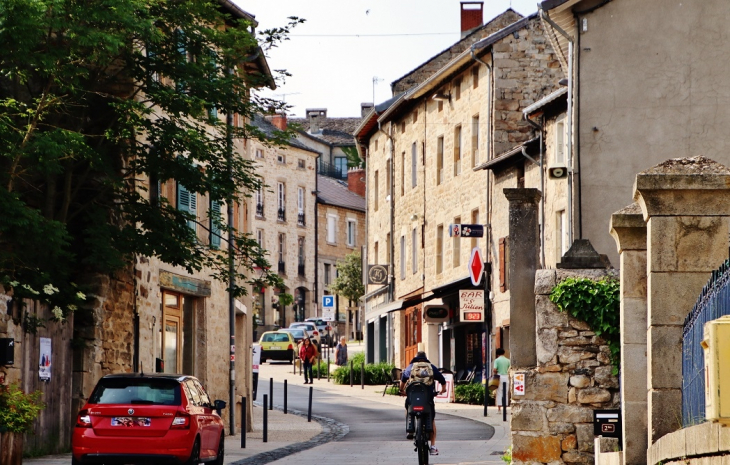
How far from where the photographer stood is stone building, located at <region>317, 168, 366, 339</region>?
3487 inches

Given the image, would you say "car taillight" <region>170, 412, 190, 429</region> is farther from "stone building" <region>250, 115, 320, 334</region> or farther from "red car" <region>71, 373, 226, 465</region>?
"stone building" <region>250, 115, 320, 334</region>

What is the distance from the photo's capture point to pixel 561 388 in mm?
16734

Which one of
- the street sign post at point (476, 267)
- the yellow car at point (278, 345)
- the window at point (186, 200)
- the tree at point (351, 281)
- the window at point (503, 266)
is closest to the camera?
the window at point (186, 200)

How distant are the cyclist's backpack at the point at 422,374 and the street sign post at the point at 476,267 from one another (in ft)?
57.9

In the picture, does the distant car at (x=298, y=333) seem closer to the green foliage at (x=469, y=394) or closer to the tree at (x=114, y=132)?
the green foliage at (x=469, y=394)

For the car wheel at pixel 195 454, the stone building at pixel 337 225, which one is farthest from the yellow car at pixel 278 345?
the car wheel at pixel 195 454

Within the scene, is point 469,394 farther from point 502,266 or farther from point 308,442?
point 308,442

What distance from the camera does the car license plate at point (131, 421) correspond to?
52.3ft

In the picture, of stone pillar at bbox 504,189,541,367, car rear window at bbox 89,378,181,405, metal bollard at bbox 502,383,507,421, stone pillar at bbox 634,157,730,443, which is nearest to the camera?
stone pillar at bbox 634,157,730,443

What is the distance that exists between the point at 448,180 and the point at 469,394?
8.63 metres

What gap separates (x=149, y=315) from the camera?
2364 centimetres

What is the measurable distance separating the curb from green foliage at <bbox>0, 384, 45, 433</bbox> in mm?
4068

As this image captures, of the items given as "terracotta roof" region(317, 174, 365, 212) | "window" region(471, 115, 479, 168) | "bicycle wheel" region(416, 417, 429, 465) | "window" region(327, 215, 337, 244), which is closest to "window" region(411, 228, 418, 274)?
"window" region(471, 115, 479, 168)

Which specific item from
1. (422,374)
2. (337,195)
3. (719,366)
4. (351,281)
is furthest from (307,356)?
(337,195)
